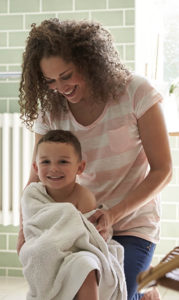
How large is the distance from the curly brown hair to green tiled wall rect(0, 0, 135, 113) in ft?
4.20

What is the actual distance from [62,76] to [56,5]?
62.1 inches

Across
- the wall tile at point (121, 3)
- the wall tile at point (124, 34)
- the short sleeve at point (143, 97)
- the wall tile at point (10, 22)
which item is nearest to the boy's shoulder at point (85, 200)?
the short sleeve at point (143, 97)

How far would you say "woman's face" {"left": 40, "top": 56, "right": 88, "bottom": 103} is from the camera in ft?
5.84

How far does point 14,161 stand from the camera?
3207 millimetres

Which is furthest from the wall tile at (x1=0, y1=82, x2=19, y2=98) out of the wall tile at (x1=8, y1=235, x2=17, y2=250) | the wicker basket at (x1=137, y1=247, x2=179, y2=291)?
the wicker basket at (x1=137, y1=247, x2=179, y2=291)

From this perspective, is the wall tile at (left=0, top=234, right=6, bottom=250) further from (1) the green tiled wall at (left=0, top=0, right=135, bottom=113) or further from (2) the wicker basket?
(2) the wicker basket

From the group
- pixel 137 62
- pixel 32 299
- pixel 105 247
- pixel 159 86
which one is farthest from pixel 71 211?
pixel 137 62

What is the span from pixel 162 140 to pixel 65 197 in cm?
38

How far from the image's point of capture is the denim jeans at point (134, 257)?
70.7 inches

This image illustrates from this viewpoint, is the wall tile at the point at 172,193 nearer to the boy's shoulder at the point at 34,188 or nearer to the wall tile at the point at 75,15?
the wall tile at the point at 75,15

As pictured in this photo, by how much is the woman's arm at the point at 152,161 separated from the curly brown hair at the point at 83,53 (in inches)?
6.1

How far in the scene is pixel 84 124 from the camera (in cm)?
194

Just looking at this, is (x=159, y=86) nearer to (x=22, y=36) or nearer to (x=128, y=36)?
(x=128, y=36)

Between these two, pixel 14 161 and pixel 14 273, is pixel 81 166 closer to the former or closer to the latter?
pixel 14 161
